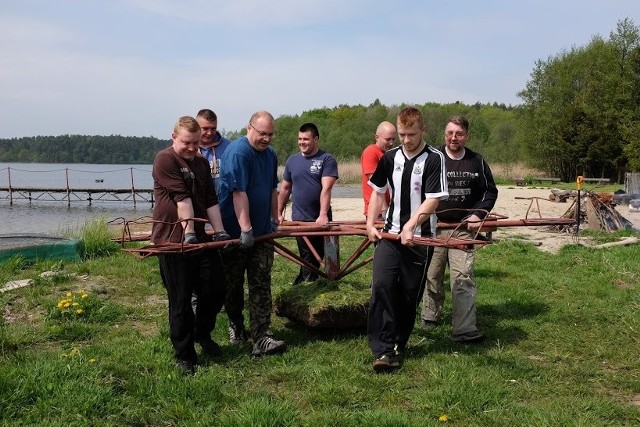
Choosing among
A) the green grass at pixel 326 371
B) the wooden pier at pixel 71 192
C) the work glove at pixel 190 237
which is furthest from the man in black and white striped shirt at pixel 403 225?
the wooden pier at pixel 71 192

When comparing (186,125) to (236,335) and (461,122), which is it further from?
(461,122)

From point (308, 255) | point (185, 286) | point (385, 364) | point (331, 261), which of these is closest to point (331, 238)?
point (331, 261)

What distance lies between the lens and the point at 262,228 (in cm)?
533

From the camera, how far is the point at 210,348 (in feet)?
16.8

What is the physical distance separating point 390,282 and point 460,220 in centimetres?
134

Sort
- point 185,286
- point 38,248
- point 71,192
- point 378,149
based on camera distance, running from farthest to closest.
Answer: point 71,192 < point 38,248 < point 378,149 < point 185,286

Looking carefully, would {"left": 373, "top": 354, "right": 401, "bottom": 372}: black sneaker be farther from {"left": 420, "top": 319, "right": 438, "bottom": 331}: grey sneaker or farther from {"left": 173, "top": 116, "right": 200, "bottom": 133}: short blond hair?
{"left": 173, "top": 116, "right": 200, "bottom": 133}: short blond hair

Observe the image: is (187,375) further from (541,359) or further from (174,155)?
(541,359)

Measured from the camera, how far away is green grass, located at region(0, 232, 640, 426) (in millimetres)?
3883

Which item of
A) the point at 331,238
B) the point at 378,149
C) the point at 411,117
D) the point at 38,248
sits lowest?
the point at 38,248

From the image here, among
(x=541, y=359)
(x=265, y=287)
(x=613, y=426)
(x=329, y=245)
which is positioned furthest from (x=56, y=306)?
(x=613, y=426)

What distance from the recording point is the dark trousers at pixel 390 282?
4.89m

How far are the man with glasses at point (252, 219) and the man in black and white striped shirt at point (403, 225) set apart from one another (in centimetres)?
89

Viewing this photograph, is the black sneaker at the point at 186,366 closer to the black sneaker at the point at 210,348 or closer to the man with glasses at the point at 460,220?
the black sneaker at the point at 210,348
